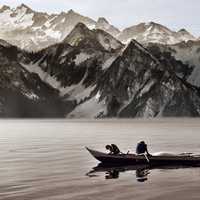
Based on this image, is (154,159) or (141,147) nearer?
(141,147)

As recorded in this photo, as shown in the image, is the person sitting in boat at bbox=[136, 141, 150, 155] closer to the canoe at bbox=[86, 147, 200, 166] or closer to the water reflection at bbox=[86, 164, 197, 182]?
the canoe at bbox=[86, 147, 200, 166]

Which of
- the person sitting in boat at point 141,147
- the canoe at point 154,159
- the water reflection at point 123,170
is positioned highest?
the person sitting in boat at point 141,147

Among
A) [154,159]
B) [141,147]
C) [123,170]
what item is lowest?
[123,170]

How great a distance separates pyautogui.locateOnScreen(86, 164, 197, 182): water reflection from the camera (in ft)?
215

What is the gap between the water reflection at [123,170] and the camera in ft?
215

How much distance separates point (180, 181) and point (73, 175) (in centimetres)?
1364

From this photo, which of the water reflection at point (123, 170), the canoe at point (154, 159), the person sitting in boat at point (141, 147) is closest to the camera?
the water reflection at point (123, 170)

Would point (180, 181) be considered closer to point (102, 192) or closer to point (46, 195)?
point (102, 192)

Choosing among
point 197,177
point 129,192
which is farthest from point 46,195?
point 197,177

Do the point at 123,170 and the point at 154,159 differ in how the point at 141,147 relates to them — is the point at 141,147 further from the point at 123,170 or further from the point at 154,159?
the point at 123,170

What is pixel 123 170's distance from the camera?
70938mm

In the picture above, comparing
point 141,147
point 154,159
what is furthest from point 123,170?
point 154,159

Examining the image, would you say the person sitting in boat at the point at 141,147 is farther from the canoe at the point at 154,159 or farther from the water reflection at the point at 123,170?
the water reflection at the point at 123,170

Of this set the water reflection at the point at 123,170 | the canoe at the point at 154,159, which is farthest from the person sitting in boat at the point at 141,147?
the water reflection at the point at 123,170
